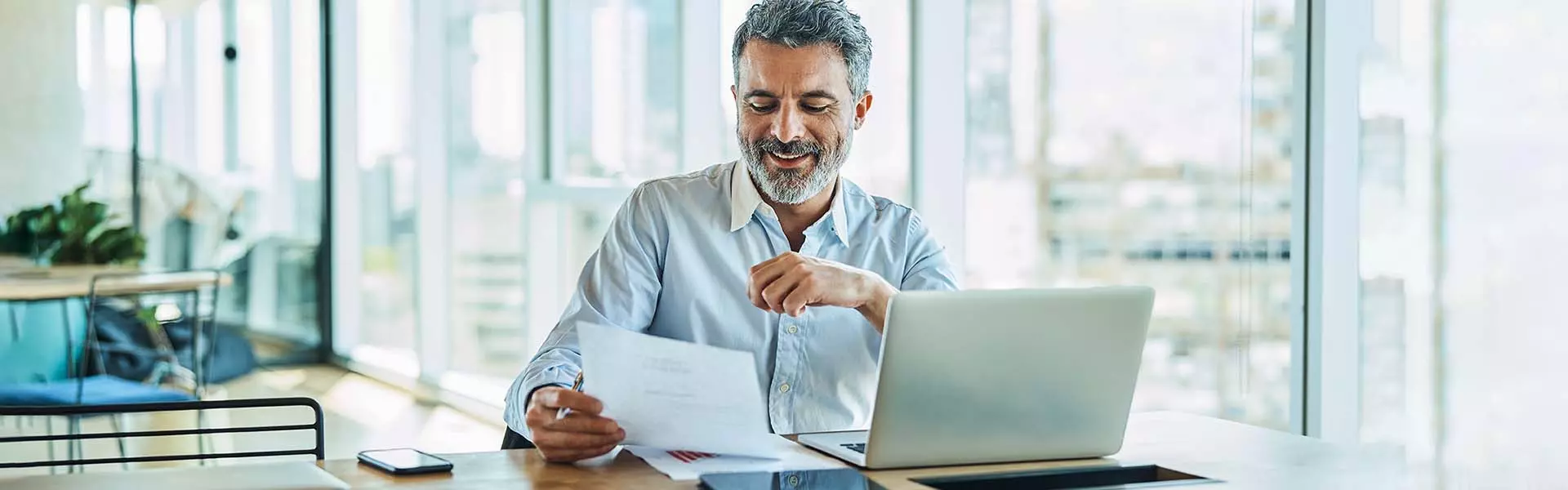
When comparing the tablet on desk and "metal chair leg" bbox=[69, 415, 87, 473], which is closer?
the tablet on desk

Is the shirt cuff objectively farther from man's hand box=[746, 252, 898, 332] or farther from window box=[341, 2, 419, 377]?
window box=[341, 2, 419, 377]

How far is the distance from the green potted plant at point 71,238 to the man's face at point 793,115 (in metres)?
3.99

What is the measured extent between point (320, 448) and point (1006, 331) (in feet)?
3.11

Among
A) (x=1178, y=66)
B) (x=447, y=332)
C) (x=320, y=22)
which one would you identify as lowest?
(x=447, y=332)

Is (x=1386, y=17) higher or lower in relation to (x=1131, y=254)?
higher

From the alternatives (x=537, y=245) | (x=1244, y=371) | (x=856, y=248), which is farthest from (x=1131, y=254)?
(x=537, y=245)

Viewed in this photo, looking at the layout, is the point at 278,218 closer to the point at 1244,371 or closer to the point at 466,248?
the point at 466,248

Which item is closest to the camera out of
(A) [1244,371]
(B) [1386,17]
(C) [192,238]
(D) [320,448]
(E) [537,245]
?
(D) [320,448]

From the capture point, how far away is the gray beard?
2.21 m

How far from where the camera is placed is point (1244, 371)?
340 centimetres

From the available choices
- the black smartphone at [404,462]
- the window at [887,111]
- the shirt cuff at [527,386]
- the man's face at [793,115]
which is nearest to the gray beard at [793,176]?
the man's face at [793,115]

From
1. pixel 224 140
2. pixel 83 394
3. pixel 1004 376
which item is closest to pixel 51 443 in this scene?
pixel 83 394

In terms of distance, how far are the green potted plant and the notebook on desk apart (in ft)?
14.1

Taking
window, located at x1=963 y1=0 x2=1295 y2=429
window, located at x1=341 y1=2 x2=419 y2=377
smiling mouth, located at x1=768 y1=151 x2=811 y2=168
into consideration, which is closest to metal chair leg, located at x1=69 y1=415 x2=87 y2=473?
window, located at x1=341 y1=2 x2=419 y2=377
